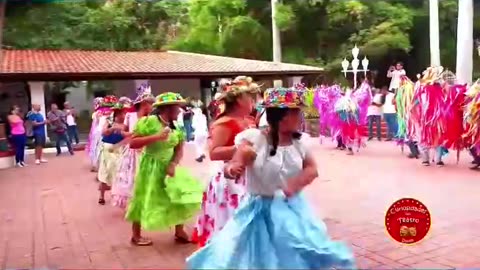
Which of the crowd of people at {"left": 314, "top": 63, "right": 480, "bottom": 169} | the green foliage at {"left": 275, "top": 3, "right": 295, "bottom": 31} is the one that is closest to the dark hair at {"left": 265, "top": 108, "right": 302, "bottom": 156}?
the green foliage at {"left": 275, "top": 3, "right": 295, "bottom": 31}

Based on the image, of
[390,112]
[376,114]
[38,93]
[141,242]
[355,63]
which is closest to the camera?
[141,242]

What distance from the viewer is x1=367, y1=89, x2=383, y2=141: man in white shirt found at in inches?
500

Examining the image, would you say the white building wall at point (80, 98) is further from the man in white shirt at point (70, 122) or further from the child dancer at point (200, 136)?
the child dancer at point (200, 136)

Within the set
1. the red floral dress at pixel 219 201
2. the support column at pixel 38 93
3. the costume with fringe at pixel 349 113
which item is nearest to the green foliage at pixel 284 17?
the costume with fringe at pixel 349 113

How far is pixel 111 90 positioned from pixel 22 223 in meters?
13.2

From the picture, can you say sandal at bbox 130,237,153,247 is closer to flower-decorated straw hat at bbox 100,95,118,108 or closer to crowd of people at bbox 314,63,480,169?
flower-decorated straw hat at bbox 100,95,118,108

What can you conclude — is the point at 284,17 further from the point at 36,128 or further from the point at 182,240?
the point at 36,128

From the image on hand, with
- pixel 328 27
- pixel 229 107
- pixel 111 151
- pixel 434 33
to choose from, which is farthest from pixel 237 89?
pixel 434 33

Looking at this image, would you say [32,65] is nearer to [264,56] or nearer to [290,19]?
[264,56]

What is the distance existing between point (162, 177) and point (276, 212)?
2.09 metres

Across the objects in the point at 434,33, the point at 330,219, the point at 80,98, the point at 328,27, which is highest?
the point at 328,27

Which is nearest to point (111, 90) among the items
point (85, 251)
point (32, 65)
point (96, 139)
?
point (32, 65)

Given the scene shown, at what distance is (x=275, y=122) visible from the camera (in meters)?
2.94

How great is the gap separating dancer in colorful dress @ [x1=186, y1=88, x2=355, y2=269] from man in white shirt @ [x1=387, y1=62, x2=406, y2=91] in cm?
775
